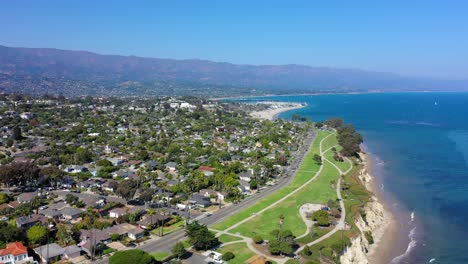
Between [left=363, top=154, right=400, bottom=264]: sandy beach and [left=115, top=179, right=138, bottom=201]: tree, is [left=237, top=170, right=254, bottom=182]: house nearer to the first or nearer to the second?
Result: [left=115, top=179, right=138, bottom=201]: tree

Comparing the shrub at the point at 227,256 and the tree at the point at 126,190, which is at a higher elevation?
the tree at the point at 126,190

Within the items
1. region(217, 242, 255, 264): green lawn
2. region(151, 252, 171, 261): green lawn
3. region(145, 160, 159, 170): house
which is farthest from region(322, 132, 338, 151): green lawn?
region(151, 252, 171, 261): green lawn

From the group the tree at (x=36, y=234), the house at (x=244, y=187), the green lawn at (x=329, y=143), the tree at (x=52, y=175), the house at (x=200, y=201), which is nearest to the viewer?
the tree at (x=36, y=234)

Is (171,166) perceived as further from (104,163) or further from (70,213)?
(70,213)

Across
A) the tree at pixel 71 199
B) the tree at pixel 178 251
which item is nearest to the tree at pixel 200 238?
the tree at pixel 178 251

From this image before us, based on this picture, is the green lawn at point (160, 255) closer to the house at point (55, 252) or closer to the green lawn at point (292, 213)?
the house at point (55, 252)

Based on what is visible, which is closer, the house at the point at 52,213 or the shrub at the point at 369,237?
the shrub at the point at 369,237

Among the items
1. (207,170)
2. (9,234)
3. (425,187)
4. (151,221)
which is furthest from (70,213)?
(425,187)
